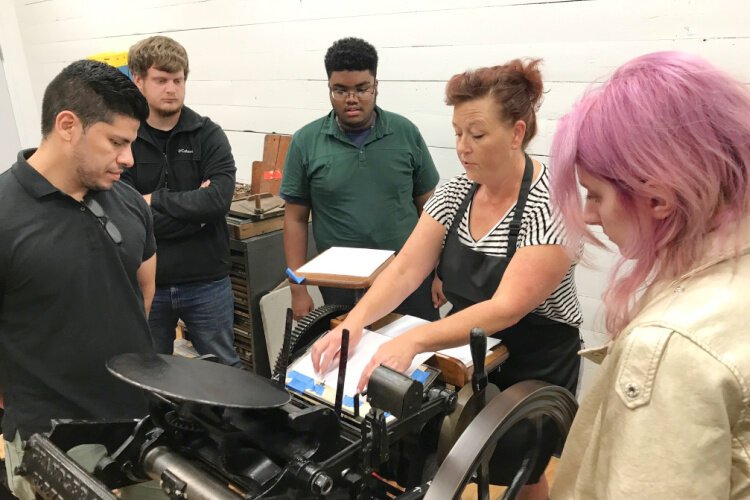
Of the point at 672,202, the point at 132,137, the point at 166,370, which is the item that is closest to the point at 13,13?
the point at 132,137

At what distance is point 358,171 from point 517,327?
3.15 ft

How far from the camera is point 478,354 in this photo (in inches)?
35.4

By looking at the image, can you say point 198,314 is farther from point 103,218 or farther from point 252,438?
point 252,438

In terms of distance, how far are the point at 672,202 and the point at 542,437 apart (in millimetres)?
691

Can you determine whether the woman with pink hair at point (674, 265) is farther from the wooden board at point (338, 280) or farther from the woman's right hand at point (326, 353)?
the wooden board at point (338, 280)

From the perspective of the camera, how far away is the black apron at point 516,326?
1294mm

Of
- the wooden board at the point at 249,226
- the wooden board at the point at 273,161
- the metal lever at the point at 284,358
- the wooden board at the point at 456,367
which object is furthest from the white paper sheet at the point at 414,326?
the wooden board at the point at 273,161

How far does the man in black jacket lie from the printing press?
45.8 inches

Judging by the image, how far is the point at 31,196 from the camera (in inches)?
47.7

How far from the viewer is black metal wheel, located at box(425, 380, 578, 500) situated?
32.5 inches

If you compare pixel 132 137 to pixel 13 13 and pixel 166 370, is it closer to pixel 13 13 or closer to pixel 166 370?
pixel 166 370

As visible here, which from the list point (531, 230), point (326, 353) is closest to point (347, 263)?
point (326, 353)

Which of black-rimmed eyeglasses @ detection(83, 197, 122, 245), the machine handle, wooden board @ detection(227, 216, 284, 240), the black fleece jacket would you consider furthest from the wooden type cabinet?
the machine handle

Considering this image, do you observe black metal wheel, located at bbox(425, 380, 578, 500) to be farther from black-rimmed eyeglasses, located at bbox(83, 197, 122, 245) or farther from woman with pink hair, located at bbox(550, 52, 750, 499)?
black-rimmed eyeglasses, located at bbox(83, 197, 122, 245)
